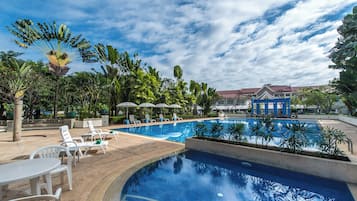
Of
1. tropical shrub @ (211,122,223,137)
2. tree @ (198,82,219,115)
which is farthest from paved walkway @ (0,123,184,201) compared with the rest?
tree @ (198,82,219,115)

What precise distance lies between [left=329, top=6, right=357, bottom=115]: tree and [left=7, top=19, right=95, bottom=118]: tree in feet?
69.5

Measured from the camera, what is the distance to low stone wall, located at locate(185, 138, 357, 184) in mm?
3689

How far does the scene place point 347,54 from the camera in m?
12.5

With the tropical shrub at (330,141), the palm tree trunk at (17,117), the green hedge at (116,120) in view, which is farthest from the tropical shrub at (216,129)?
the green hedge at (116,120)

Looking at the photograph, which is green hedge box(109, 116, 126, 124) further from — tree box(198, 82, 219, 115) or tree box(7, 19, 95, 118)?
tree box(198, 82, 219, 115)

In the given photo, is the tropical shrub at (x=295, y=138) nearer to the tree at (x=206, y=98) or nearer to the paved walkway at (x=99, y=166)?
the paved walkway at (x=99, y=166)

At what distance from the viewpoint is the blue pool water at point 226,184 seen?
10.6ft

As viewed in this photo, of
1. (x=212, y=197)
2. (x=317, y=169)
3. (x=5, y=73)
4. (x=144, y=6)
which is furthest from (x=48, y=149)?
(x=5, y=73)

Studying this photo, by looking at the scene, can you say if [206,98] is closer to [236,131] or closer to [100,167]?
[236,131]

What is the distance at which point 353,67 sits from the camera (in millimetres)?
11883

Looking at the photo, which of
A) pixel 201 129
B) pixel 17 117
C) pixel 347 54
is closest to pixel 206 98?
pixel 347 54

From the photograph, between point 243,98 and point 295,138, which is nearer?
point 295,138

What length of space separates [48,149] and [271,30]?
482 inches

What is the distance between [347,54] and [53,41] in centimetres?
2352
